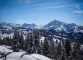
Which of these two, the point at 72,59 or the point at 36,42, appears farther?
the point at 36,42

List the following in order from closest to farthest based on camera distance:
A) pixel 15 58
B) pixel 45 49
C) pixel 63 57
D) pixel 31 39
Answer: pixel 15 58
pixel 63 57
pixel 31 39
pixel 45 49

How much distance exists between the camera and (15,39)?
42.0m

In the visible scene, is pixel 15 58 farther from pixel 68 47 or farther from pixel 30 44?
pixel 68 47

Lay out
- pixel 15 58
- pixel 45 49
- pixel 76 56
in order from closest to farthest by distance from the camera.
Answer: pixel 15 58
pixel 76 56
pixel 45 49

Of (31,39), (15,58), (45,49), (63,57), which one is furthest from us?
(45,49)

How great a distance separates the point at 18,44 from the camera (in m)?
42.5

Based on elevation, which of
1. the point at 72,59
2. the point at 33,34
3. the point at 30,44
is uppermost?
the point at 33,34

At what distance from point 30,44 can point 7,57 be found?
42.4 ft

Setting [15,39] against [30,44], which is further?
[15,39]

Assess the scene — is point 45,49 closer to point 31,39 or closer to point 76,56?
point 31,39

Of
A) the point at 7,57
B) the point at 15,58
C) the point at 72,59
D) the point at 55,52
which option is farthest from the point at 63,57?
the point at 7,57

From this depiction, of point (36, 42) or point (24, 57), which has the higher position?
point (36, 42)

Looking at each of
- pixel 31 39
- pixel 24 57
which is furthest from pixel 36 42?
pixel 24 57

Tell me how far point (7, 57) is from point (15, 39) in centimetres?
1536
